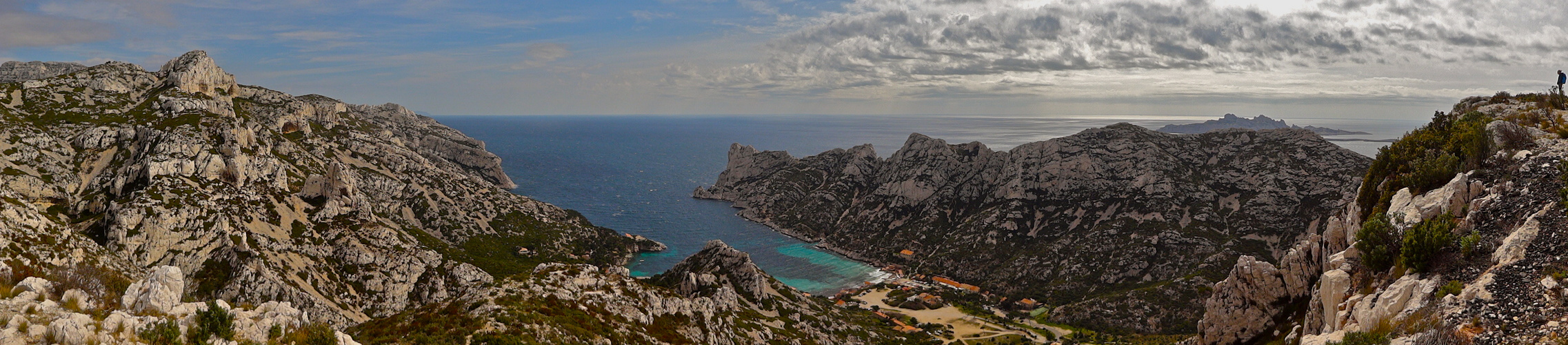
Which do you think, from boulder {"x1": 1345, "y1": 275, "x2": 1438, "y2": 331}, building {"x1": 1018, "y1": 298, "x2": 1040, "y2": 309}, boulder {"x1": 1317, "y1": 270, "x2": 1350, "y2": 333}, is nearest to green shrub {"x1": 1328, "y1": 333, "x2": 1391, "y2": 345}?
boulder {"x1": 1345, "y1": 275, "x2": 1438, "y2": 331}

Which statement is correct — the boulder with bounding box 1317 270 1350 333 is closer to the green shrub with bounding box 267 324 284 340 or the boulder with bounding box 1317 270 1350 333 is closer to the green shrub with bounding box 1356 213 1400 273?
the green shrub with bounding box 1356 213 1400 273

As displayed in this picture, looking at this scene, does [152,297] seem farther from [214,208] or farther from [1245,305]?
[214,208]

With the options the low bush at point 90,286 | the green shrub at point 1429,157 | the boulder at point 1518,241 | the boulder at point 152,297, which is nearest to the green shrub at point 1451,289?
the boulder at point 1518,241

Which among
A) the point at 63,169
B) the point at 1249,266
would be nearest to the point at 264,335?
the point at 1249,266

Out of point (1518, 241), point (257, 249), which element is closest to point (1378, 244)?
point (1518, 241)

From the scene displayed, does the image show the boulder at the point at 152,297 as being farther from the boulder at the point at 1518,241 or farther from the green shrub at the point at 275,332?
the boulder at the point at 1518,241
